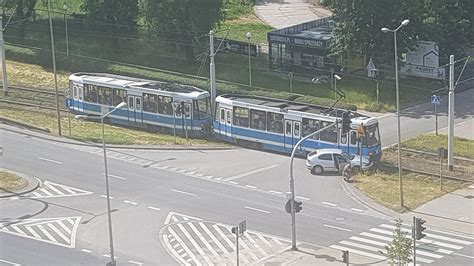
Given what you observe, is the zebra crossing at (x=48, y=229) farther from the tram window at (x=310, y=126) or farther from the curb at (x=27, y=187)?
the tram window at (x=310, y=126)

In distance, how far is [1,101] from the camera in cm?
7744

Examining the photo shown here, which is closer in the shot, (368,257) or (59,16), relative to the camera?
(368,257)

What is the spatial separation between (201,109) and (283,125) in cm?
770

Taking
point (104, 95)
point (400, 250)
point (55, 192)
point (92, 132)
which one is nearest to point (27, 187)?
point (55, 192)

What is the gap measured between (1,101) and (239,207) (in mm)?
32042

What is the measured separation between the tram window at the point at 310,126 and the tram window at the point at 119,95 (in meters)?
15.8

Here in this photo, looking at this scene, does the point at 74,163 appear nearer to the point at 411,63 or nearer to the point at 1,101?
the point at 1,101

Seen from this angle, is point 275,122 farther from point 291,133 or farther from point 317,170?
point 317,170

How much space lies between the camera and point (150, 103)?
69500 mm

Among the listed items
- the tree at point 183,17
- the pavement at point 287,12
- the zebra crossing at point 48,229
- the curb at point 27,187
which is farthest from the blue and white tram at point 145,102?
the pavement at point 287,12

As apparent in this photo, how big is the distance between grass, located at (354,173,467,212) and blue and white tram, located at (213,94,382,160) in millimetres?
2561

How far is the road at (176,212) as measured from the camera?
45.7 metres

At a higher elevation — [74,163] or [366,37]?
[366,37]

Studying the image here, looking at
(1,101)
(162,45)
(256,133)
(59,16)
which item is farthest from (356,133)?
(59,16)
